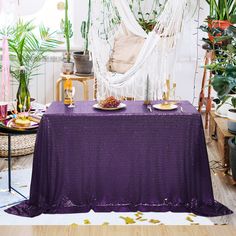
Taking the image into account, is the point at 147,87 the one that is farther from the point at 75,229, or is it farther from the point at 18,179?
→ the point at 75,229

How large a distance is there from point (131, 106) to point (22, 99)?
99 centimetres

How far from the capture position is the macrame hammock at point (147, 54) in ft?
12.4

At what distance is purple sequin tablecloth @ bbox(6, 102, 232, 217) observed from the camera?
2.96 m

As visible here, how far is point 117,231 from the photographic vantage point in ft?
6.44

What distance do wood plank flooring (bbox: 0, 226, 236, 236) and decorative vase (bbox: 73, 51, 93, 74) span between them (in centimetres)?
294

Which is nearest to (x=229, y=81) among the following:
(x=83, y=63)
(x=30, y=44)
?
(x=83, y=63)

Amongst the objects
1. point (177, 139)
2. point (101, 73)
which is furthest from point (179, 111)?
point (101, 73)

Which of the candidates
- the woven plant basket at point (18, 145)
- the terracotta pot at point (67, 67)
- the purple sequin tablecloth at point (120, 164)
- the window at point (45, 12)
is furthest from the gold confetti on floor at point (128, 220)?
the window at point (45, 12)

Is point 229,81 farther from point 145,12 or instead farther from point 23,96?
point 145,12

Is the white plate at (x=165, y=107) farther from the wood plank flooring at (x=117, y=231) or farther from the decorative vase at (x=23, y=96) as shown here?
the wood plank flooring at (x=117, y=231)

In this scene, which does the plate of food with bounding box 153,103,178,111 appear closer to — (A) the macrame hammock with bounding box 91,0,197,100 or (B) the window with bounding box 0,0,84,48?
(A) the macrame hammock with bounding box 91,0,197,100

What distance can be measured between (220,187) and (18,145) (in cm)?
157

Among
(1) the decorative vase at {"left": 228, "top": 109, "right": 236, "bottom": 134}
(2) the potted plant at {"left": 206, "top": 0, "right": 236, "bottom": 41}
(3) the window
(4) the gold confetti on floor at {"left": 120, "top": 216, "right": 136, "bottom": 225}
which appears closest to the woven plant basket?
(4) the gold confetti on floor at {"left": 120, "top": 216, "right": 136, "bottom": 225}

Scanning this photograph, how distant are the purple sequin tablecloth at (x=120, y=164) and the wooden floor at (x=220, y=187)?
8cm
